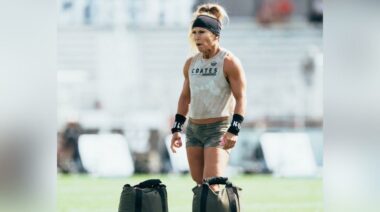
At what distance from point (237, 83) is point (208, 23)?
430mm

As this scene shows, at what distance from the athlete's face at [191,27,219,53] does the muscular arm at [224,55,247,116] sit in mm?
172

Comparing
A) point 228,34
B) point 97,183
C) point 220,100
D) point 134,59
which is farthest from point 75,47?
point 220,100

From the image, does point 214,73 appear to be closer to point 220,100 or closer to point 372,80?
point 220,100

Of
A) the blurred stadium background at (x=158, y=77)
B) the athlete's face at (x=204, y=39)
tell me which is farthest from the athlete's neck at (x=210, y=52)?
the blurred stadium background at (x=158, y=77)

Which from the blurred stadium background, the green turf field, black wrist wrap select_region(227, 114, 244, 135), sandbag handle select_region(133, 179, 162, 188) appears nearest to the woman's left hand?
black wrist wrap select_region(227, 114, 244, 135)

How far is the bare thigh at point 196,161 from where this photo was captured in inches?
265

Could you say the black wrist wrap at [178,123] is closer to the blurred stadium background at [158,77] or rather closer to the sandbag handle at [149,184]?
the sandbag handle at [149,184]

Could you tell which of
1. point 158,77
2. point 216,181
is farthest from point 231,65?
point 158,77

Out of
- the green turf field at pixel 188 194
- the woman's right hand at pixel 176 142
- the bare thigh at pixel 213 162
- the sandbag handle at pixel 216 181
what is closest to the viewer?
the sandbag handle at pixel 216 181

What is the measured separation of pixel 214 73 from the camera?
663cm

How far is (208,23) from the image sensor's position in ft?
21.8

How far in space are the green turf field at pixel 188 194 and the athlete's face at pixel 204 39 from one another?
2390mm

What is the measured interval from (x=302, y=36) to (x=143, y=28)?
15.8ft

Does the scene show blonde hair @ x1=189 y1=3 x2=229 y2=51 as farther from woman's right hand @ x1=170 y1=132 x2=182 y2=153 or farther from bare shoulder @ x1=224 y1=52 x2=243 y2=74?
woman's right hand @ x1=170 y1=132 x2=182 y2=153
